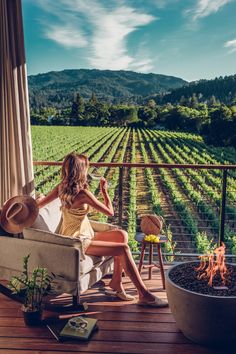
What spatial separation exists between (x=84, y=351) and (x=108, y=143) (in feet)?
91.9

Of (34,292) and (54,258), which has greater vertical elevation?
(54,258)

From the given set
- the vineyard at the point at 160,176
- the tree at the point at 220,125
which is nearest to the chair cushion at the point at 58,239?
the vineyard at the point at 160,176

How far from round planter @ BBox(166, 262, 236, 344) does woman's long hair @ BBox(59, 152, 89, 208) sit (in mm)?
881

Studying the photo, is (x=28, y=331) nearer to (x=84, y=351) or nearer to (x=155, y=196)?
(x=84, y=351)

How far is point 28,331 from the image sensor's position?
223cm

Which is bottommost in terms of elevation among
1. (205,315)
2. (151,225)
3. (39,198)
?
(205,315)

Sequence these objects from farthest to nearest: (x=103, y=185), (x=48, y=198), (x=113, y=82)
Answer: (x=113, y=82)
(x=103, y=185)
(x=48, y=198)

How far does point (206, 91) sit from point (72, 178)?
53.9 ft

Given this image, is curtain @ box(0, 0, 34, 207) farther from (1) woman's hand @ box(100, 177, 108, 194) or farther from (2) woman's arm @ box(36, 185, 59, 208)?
(1) woman's hand @ box(100, 177, 108, 194)

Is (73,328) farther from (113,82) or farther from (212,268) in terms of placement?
(113,82)

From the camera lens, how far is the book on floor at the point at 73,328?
84.5 inches

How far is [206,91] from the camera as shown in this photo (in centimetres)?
1789

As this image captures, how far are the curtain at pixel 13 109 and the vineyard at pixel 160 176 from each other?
23.4 ft

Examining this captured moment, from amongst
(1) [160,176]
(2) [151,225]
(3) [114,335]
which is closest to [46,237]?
(3) [114,335]
